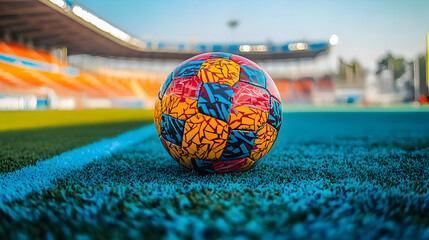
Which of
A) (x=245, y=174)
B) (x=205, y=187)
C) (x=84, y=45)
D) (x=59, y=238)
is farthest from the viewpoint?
(x=84, y=45)

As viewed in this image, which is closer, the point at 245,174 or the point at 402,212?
the point at 402,212

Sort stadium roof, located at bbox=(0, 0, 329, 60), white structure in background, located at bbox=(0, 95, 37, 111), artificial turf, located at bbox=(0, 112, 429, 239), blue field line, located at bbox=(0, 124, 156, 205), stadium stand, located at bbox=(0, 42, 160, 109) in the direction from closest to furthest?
artificial turf, located at bbox=(0, 112, 429, 239)
blue field line, located at bbox=(0, 124, 156, 205)
white structure in background, located at bbox=(0, 95, 37, 111)
stadium roof, located at bbox=(0, 0, 329, 60)
stadium stand, located at bbox=(0, 42, 160, 109)

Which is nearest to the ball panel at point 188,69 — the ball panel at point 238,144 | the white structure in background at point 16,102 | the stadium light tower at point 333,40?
the ball panel at point 238,144

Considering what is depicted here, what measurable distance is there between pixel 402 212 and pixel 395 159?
1508 millimetres

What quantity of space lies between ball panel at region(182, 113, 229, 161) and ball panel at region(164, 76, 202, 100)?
139 mm

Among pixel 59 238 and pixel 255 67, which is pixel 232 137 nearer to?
pixel 255 67

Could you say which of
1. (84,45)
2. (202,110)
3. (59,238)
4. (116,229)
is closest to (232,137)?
(202,110)

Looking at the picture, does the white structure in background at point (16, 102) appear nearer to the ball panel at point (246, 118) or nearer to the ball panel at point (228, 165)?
the ball panel at point (228, 165)

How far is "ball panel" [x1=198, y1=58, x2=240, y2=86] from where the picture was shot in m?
1.77

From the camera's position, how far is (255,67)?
199 cm

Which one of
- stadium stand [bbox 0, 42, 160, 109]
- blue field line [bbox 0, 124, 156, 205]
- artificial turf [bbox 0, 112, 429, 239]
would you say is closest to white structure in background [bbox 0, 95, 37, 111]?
stadium stand [bbox 0, 42, 160, 109]

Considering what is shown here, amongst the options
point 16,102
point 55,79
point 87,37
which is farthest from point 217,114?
point 55,79

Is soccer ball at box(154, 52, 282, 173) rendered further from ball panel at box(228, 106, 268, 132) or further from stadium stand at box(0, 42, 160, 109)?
stadium stand at box(0, 42, 160, 109)

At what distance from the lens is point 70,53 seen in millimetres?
29672
